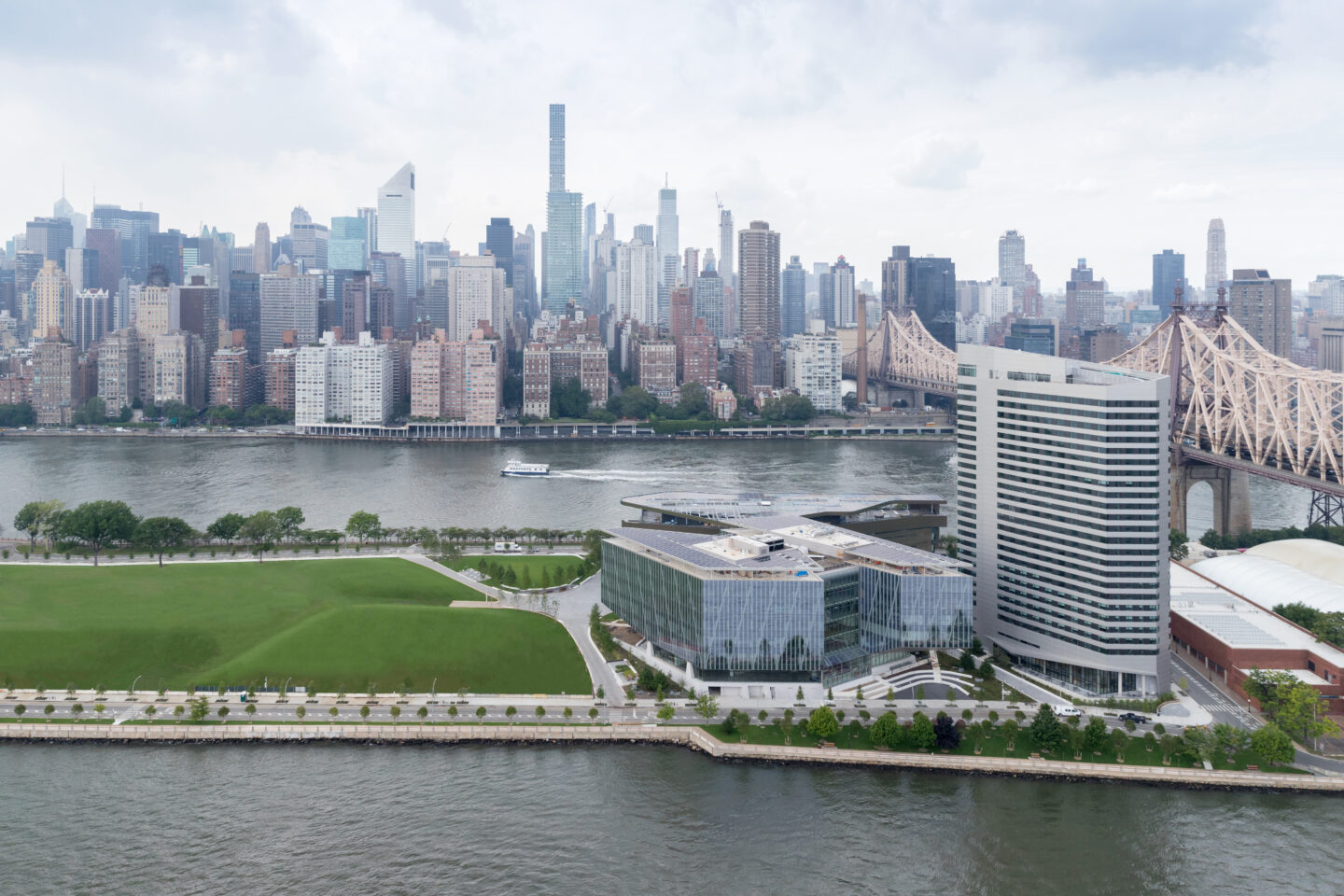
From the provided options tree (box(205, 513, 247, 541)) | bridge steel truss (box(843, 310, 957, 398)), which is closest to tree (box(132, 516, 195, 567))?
tree (box(205, 513, 247, 541))

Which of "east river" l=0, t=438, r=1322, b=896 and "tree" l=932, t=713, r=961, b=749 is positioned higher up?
"tree" l=932, t=713, r=961, b=749

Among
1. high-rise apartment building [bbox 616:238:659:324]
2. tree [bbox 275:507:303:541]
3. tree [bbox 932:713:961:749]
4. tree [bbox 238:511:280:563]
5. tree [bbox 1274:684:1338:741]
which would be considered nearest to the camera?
tree [bbox 932:713:961:749]

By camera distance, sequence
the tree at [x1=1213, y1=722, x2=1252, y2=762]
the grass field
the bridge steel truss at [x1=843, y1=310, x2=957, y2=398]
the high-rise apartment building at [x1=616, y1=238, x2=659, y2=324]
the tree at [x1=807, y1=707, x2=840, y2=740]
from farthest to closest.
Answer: the high-rise apartment building at [x1=616, y1=238, x2=659, y2=324]
the bridge steel truss at [x1=843, y1=310, x2=957, y2=398]
the grass field
the tree at [x1=807, y1=707, x2=840, y2=740]
the tree at [x1=1213, y1=722, x2=1252, y2=762]

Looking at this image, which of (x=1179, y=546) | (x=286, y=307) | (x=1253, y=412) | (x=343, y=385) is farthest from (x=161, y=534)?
(x=286, y=307)

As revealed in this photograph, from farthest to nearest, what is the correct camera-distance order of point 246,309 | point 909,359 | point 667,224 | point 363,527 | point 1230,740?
1. point 667,224
2. point 246,309
3. point 909,359
4. point 363,527
5. point 1230,740

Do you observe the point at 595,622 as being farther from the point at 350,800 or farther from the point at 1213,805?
the point at 1213,805

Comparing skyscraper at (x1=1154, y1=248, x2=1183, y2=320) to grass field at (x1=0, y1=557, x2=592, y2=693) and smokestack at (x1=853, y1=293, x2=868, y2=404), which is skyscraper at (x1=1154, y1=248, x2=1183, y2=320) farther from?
grass field at (x1=0, y1=557, x2=592, y2=693)

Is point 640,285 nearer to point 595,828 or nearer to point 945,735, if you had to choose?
point 945,735
